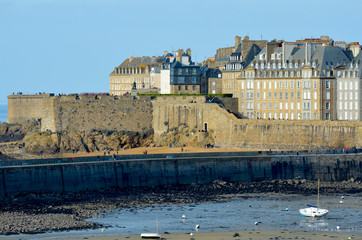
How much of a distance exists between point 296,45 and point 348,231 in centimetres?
4407

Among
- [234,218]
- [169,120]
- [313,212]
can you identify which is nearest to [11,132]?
[169,120]

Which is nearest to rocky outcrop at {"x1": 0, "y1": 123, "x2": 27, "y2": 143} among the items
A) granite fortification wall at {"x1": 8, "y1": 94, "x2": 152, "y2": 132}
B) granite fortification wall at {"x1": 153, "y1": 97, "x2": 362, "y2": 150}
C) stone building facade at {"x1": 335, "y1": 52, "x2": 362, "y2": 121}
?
granite fortification wall at {"x1": 8, "y1": 94, "x2": 152, "y2": 132}

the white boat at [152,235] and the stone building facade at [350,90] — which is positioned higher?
the stone building facade at [350,90]

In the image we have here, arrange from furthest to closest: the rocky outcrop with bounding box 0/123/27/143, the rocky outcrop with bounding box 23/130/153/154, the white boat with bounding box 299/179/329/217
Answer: the rocky outcrop with bounding box 0/123/27/143 → the rocky outcrop with bounding box 23/130/153/154 → the white boat with bounding box 299/179/329/217

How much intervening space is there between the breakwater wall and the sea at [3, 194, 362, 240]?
710 cm

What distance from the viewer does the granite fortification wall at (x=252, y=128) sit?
8575 centimetres

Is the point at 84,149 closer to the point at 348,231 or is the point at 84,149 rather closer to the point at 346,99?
the point at 346,99

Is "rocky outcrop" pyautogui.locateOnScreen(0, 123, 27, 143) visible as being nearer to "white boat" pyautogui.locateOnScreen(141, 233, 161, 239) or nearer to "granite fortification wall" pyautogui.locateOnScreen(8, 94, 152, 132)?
"granite fortification wall" pyautogui.locateOnScreen(8, 94, 152, 132)

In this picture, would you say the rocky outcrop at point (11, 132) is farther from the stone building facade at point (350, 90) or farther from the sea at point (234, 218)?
the sea at point (234, 218)

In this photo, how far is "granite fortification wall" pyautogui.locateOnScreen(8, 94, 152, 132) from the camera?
327ft

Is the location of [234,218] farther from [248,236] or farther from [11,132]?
[11,132]

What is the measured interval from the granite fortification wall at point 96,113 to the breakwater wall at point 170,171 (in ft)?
77.8

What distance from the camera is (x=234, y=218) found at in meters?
62.4

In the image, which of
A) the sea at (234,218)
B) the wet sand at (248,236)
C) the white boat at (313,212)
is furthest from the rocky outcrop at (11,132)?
the wet sand at (248,236)
